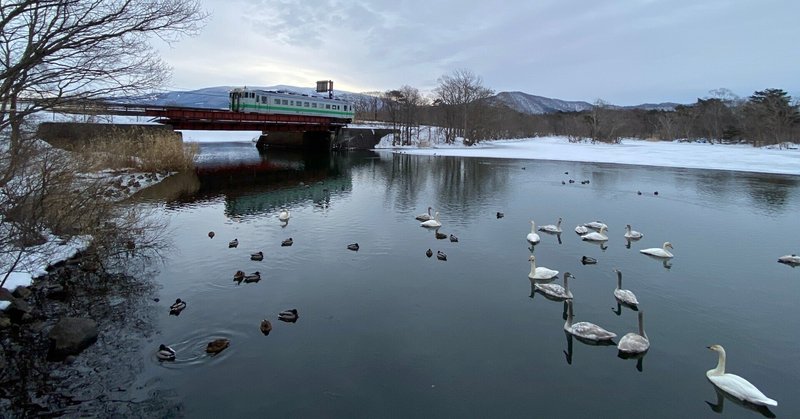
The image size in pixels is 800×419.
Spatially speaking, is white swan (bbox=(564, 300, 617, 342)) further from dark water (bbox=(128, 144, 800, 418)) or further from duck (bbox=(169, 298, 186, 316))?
duck (bbox=(169, 298, 186, 316))

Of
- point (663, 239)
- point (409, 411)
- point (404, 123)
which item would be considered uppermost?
point (404, 123)

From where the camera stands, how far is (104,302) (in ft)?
35.7

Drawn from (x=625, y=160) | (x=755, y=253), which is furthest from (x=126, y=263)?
(x=625, y=160)

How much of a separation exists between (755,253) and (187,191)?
2737cm

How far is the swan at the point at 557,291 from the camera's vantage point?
11.4m

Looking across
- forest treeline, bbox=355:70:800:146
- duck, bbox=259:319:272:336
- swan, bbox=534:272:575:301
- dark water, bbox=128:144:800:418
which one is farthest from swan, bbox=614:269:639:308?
forest treeline, bbox=355:70:800:146

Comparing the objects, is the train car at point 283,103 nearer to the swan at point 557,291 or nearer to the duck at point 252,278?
the duck at point 252,278

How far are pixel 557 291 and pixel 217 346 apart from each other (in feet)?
26.2

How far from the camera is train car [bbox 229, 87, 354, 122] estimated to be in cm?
5591

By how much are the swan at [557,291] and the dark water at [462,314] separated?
252 millimetres

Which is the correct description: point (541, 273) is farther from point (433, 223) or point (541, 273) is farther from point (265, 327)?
point (265, 327)

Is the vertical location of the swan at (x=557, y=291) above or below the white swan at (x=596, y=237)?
below

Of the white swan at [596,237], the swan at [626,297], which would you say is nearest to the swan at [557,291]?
the swan at [626,297]

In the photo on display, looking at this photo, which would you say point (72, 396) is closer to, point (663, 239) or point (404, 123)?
point (663, 239)
